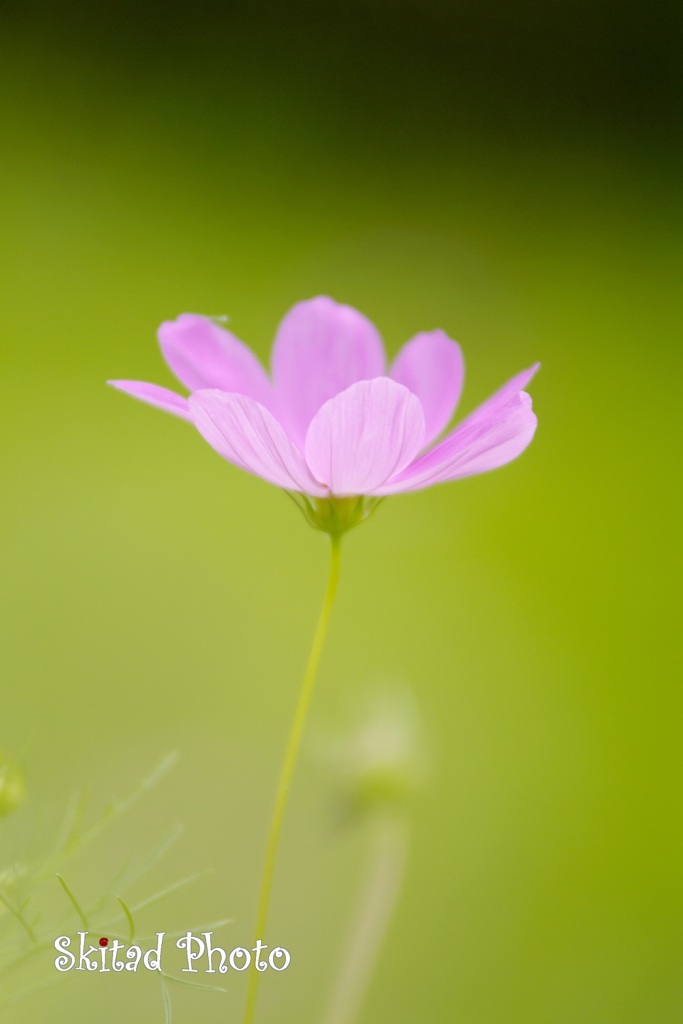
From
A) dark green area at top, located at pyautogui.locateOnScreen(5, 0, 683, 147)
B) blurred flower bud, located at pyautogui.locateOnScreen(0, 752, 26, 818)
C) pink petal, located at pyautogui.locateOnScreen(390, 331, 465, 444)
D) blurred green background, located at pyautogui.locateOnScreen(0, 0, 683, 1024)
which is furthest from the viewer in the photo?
dark green area at top, located at pyautogui.locateOnScreen(5, 0, 683, 147)

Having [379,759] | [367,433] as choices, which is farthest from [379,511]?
[367,433]

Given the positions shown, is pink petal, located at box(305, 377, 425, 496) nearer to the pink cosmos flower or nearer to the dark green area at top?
the pink cosmos flower

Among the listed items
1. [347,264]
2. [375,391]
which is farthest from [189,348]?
[347,264]

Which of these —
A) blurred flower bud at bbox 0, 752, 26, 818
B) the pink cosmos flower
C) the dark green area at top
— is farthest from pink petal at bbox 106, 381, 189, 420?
the dark green area at top

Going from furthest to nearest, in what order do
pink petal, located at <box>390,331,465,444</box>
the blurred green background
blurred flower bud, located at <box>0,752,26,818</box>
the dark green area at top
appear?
1. the dark green area at top
2. the blurred green background
3. pink petal, located at <box>390,331,465,444</box>
4. blurred flower bud, located at <box>0,752,26,818</box>

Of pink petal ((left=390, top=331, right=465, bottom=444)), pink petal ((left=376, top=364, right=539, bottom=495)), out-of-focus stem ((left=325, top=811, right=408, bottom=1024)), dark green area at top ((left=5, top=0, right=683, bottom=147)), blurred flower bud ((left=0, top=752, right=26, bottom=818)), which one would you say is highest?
dark green area at top ((left=5, top=0, right=683, bottom=147))

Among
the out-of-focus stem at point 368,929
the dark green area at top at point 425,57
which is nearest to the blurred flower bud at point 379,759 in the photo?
the out-of-focus stem at point 368,929

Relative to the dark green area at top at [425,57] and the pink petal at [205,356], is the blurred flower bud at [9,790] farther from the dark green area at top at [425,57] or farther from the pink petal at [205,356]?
the dark green area at top at [425,57]
